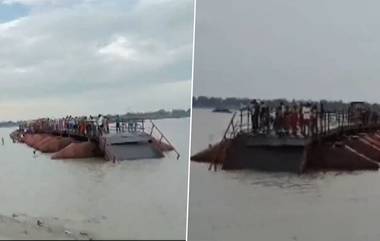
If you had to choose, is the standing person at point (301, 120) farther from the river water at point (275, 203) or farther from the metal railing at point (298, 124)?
the river water at point (275, 203)

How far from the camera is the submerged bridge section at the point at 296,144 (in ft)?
12.4

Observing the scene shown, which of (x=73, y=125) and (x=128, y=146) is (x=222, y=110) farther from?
(x=73, y=125)

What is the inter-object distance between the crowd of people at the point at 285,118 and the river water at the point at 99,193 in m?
0.40

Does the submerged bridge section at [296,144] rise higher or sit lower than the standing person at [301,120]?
lower

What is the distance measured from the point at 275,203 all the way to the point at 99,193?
3.20ft

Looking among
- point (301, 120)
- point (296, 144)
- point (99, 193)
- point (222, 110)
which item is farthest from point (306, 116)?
point (99, 193)

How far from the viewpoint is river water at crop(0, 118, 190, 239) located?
11.9 ft

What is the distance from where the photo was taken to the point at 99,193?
12.0 feet

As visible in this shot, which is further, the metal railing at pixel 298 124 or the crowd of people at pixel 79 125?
the metal railing at pixel 298 124

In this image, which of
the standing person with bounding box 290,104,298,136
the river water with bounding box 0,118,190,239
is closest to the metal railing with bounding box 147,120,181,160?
the river water with bounding box 0,118,190,239

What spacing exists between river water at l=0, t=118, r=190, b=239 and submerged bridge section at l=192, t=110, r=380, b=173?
10.0 inches

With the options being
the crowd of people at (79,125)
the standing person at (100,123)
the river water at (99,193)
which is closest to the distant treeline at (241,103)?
the river water at (99,193)

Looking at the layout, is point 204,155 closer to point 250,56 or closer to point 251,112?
point 251,112

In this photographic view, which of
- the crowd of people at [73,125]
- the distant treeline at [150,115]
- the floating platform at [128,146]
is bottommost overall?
the floating platform at [128,146]
